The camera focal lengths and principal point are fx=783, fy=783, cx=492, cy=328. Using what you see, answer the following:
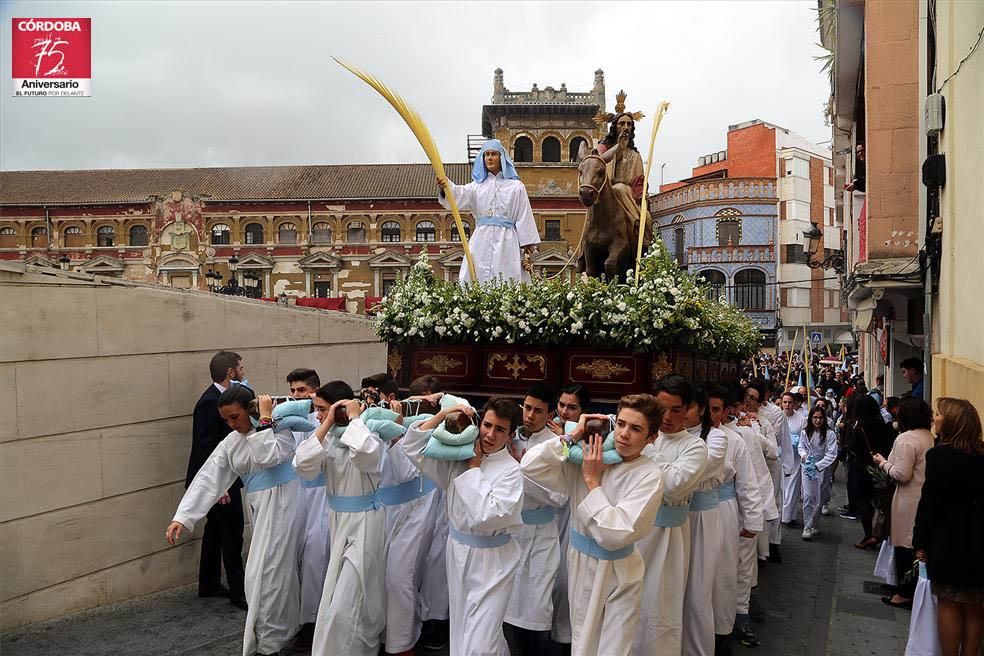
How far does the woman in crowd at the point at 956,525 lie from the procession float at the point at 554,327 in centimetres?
222

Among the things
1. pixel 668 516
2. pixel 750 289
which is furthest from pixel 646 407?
pixel 750 289

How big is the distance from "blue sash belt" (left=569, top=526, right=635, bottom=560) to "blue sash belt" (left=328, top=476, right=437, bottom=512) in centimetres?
154

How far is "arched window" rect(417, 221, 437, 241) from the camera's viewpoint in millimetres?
48125

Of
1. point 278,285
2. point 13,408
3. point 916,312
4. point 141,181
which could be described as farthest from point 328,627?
point 141,181

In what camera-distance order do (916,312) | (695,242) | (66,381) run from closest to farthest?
(66,381)
(916,312)
(695,242)

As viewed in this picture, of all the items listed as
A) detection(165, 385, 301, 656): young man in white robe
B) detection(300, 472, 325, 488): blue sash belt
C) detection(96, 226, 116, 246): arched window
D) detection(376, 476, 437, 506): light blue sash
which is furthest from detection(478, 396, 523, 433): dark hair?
detection(96, 226, 116, 246): arched window

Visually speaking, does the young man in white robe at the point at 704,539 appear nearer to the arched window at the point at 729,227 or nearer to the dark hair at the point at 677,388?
the dark hair at the point at 677,388

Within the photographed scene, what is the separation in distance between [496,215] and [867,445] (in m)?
4.98

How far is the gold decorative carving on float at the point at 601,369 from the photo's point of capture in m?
6.81

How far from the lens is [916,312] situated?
1202cm

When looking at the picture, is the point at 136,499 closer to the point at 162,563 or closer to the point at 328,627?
the point at 162,563

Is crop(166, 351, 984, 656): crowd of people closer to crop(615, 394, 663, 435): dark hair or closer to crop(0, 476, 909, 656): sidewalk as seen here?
crop(615, 394, 663, 435): dark hair

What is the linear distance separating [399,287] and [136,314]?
94.0 inches

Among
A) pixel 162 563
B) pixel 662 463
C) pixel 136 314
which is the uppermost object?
pixel 136 314
